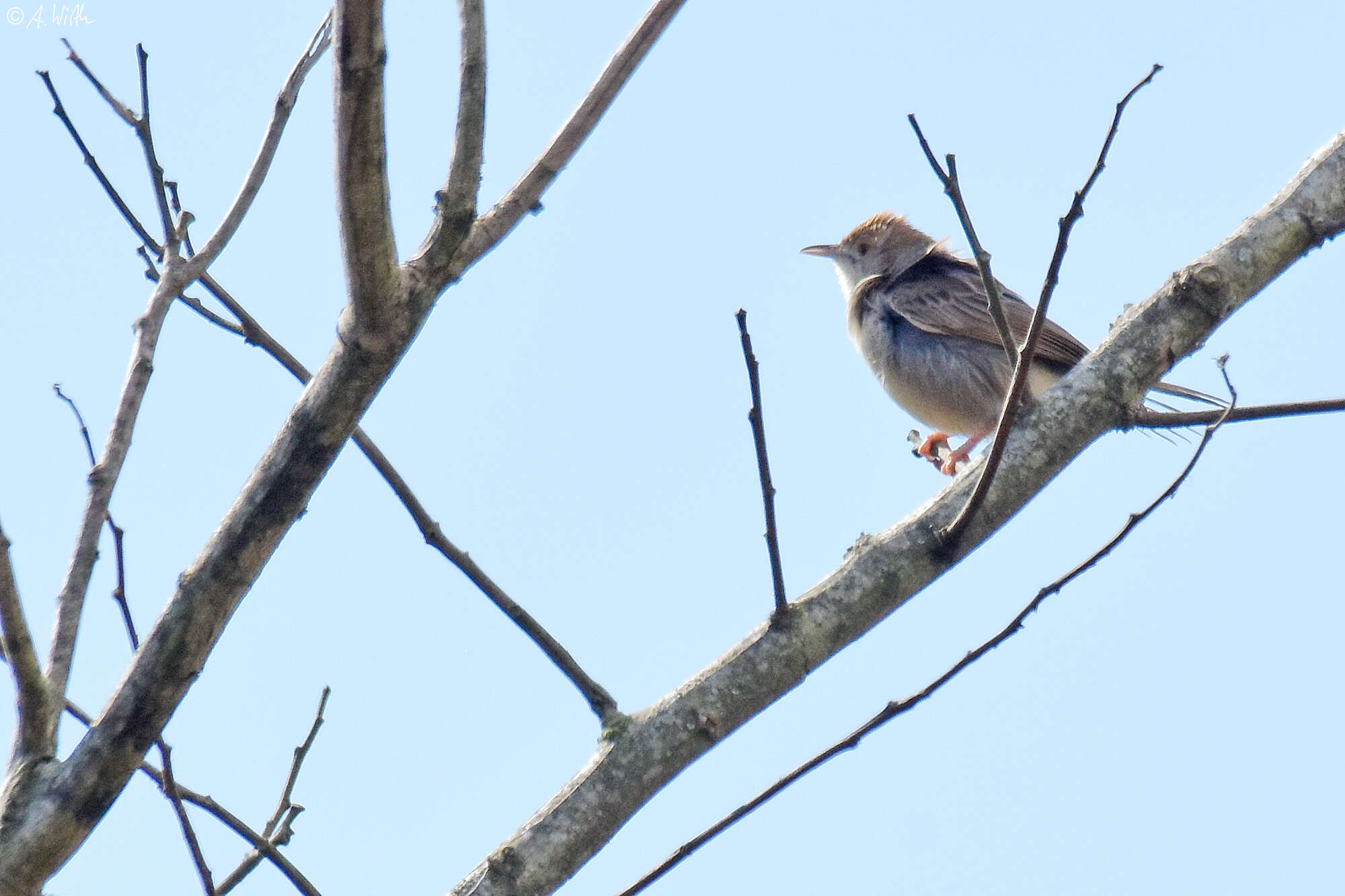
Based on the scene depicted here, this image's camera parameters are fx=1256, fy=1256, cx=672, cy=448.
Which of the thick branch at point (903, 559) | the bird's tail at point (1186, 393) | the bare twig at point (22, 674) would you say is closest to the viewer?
the bare twig at point (22, 674)

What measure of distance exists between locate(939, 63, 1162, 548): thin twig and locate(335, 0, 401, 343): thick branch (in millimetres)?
1291

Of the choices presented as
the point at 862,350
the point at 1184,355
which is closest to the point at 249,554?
the point at 1184,355

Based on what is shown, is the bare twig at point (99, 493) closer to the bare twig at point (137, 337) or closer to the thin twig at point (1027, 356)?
the bare twig at point (137, 337)

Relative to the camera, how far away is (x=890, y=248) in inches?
345

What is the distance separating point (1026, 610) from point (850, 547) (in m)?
0.45

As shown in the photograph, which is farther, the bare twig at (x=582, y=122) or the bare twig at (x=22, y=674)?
the bare twig at (x=582, y=122)

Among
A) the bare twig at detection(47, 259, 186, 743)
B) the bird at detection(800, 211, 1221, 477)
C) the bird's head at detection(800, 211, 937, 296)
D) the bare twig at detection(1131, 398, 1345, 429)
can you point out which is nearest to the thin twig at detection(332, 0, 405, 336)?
the bare twig at detection(47, 259, 186, 743)

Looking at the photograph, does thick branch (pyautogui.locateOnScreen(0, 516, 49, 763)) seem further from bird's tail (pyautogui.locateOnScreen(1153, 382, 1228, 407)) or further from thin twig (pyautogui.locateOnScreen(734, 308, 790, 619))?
bird's tail (pyautogui.locateOnScreen(1153, 382, 1228, 407))

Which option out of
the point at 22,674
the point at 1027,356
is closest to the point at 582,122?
the point at 1027,356

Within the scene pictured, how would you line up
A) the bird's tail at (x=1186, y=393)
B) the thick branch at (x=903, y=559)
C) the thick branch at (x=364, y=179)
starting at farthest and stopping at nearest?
the bird's tail at (x=1186, y=393)
the thick branch at (x=903, y=559)
the thick branch at (x=364, y=179)

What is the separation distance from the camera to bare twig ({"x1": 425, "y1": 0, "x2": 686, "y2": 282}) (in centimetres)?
269

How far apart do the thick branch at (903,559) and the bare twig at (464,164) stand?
1.05 meters

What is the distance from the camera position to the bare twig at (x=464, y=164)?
2496mm

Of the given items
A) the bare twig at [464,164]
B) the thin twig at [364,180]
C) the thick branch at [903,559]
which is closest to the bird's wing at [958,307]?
the thick branch at [903,559]
